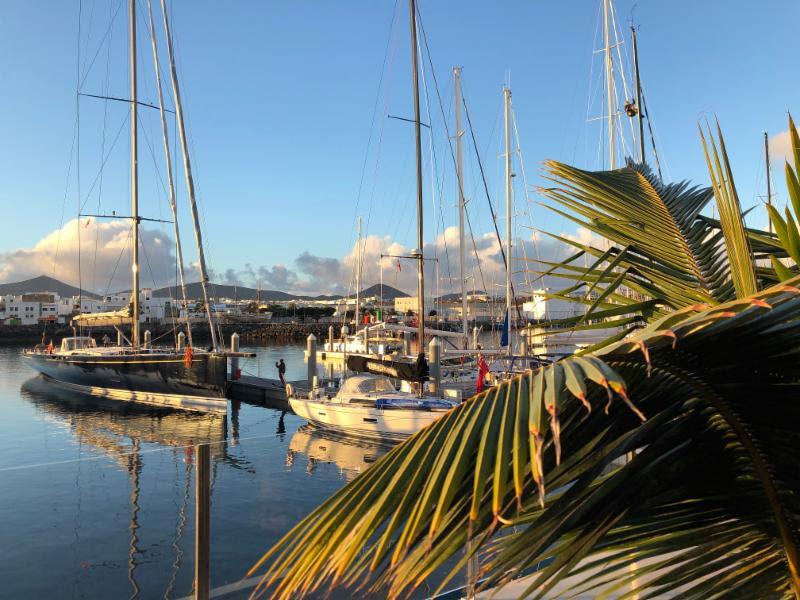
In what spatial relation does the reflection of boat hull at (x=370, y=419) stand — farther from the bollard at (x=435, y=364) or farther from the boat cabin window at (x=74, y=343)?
the boat cabin window at (x=74, y=343)

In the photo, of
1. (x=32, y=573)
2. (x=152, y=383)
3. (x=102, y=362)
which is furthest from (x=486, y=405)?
(x=102, y=362)

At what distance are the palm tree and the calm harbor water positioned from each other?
6326 millimetres

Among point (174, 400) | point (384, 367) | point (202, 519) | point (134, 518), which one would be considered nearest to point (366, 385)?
point (384, 367)

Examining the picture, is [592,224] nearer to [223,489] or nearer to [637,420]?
[637,420]

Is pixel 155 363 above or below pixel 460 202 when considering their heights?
below

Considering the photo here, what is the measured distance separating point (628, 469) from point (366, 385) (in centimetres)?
1846

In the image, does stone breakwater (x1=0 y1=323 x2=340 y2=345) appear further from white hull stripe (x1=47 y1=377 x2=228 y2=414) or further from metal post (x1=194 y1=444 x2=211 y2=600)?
metal post (x1=194 y1=444 x2=211 y2=600)

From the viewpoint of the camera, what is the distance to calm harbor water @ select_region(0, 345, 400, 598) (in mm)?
9656

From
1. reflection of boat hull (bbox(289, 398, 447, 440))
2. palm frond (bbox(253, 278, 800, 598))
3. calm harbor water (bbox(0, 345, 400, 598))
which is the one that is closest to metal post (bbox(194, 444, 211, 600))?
calm harbor water (bbox(0, 345, 400, 598))

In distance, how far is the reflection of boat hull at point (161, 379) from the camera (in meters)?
26.1

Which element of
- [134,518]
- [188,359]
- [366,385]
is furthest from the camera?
[188,359]

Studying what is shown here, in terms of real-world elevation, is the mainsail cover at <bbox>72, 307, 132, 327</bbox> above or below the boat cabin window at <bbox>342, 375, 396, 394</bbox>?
above

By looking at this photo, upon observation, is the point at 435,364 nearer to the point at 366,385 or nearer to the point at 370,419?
the point at 366,385

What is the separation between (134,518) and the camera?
40.9ft
